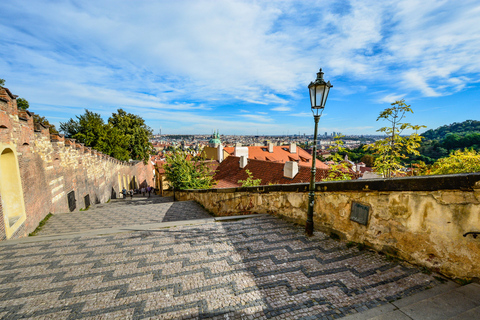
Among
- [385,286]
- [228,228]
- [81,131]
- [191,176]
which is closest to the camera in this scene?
[385,286]

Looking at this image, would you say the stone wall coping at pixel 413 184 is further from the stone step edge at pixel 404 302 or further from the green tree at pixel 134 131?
the green tree at pixel 134 131

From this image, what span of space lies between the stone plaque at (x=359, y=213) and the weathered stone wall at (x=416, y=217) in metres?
0.07

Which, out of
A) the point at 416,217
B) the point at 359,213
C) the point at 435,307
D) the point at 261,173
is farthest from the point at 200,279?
→ the point at 261,173

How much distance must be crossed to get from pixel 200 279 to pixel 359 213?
2.84 m

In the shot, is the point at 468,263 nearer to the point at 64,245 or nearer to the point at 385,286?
the point at 385,286

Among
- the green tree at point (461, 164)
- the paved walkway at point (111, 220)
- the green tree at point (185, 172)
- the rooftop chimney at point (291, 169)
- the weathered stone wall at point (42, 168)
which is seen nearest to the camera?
the green tree at point (461, 164)

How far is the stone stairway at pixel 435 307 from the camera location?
6.84 ft

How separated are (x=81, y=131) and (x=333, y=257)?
35.3 m

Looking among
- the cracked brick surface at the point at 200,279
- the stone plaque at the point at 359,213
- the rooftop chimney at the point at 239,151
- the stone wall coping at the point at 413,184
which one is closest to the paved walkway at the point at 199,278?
the cracked brick surface at the point at 200,279

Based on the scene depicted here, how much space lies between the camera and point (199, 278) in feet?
9.88

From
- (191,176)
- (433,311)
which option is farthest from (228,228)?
(191,176)

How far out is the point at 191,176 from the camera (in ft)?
50.4

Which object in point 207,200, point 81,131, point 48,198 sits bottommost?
point 207,200

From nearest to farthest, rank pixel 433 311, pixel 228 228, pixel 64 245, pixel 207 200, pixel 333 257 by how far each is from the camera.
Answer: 1. pixel 433 311
2. pixel 333 257
3. pixel 64 245
4. pixel 228 228
5. pixel 207 200
